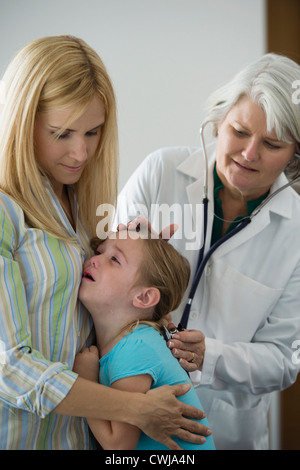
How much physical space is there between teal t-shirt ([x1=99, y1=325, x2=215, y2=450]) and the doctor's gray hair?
2.12ft

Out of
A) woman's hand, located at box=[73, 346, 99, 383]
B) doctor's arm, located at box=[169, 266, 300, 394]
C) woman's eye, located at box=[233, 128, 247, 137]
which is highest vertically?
woman's eye, located at box=[233, 128, 247, 137]

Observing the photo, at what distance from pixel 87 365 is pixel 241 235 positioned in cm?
63

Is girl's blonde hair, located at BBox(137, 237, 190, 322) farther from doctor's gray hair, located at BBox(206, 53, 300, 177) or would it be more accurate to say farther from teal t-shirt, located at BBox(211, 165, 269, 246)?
doctor's gray hair, located at BBox(206, 53, 300, 177)

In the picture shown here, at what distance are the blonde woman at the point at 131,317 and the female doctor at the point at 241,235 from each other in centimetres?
20

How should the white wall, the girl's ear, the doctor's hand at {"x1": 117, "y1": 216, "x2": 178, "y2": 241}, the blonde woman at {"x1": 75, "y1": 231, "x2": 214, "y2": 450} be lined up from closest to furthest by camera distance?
the blonde woman at {"x1": 75, "y1": 231, "x2": 214, "y2": 450}
the girl's ear
the doctor's hand at {"x1": 117, "y1": 216, "x2": 178, "y2": 241}
the white wall

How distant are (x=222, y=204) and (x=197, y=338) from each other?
1.53ft

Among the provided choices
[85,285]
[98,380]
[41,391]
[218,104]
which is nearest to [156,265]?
[85,285]

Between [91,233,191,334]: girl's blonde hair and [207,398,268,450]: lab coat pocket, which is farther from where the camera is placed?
[207,398,268,450]: lab coat pocket

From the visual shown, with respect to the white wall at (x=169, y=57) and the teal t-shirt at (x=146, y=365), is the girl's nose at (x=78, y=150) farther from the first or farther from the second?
the white wall at (x=169, y=57)

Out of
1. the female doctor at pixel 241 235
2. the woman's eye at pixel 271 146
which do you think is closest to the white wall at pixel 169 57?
the female doctor at pixel 241 235

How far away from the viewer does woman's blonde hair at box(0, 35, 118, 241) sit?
999 millimetres

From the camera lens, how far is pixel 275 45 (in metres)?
2.00

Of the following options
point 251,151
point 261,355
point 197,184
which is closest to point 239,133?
point 251,151

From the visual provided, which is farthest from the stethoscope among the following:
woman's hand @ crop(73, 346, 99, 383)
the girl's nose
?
the girl's nose
